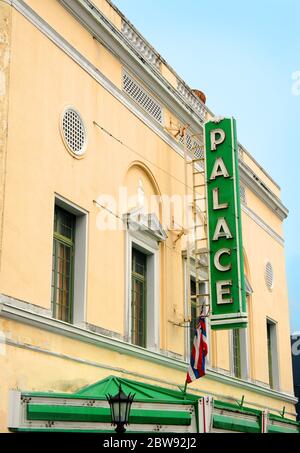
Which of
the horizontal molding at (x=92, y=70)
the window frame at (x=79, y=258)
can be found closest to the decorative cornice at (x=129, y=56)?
the horizontal molding at (x=92, y=70)

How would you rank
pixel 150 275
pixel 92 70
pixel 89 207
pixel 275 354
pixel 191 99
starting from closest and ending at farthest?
pixel 89 207 < pixel 92 70 < pixel 150 275 < pixel 191 99 < pixel 275 354

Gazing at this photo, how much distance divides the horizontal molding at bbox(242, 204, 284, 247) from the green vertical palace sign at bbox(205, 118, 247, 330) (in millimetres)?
5061

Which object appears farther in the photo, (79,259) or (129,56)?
Result: (129,56)

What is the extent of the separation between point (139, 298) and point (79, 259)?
2679 mm

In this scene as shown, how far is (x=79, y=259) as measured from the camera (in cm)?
1474

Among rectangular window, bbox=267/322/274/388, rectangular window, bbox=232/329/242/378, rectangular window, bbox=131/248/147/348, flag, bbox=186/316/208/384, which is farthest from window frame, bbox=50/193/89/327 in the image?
rectangular window, bbox=267/322/274/388

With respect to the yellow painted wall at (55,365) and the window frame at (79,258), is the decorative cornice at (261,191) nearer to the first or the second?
the yellow painted wall at (55,365)

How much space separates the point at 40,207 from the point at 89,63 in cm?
358

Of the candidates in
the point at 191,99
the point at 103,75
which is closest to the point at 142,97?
the point at 103,75

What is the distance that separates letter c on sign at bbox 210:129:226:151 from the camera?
59.6 feet

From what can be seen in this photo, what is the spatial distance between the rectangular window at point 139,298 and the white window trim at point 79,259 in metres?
2.26

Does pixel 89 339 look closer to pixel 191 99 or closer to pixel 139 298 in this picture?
pixel 139 298

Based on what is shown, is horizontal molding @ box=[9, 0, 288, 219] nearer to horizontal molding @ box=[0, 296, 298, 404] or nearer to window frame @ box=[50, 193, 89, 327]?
window frame @ box=[50, 193, 89, 327]

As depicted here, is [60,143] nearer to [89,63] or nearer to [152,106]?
[89,63]
